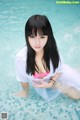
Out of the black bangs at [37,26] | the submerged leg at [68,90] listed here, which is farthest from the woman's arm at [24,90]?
the black bangs at [37,26]

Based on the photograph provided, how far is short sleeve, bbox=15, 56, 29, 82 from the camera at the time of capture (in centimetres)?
130

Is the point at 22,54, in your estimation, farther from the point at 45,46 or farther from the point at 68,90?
the point at 68,90

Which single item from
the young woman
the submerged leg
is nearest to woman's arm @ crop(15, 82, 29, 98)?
the young woman

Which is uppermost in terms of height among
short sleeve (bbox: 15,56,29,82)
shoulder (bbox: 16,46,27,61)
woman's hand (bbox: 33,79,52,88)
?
shoulder (bbox: 16,46,27,61)

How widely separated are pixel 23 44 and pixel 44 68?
→ 0.14m

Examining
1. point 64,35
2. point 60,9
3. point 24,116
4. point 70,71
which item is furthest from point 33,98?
point 60,9

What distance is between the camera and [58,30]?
1.38m

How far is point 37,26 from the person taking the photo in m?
1.17

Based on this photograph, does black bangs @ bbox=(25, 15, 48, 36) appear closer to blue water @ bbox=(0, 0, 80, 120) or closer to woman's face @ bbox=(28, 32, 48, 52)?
woman's face @ bbox=(28, 32, 48, 52)

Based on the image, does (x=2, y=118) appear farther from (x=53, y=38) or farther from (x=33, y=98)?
(x=53, y=38)

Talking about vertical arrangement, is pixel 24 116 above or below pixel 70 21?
below

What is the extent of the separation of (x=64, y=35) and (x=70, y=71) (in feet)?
0.52

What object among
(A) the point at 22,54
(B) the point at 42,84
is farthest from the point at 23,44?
(B) the point at 42,84

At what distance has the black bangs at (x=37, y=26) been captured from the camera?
1167 millimetres
